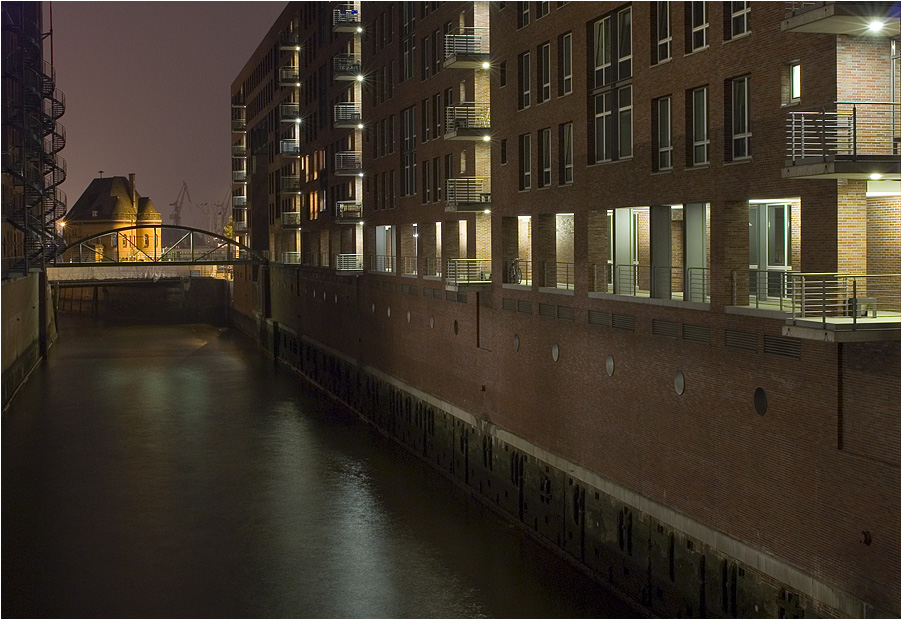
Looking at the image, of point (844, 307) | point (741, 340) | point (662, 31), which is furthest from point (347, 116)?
point (844, 307)

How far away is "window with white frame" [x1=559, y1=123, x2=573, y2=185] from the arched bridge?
39.0 metres

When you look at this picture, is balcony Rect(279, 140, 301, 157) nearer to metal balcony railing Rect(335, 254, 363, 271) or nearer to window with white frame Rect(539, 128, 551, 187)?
metal balcony railing Rect(335, 254, 363, 271)

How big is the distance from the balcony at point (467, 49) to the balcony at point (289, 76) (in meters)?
28.9

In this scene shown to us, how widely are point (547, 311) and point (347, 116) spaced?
72.5ft

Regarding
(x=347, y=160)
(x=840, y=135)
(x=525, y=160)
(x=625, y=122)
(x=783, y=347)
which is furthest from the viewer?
(x=347, y=160)

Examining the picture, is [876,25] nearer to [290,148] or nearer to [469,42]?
[469,42]

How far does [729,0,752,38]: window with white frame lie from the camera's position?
17500 mm

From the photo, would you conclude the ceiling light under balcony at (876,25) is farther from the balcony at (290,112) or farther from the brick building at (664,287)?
the balcony at (290,112)

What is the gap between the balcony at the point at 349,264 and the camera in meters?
43.4

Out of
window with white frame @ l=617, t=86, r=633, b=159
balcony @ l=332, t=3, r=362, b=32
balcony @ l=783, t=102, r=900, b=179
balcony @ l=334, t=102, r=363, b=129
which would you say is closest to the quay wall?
balcony @ l=783, t=102, r=900, b=179

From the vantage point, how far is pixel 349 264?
44.0 m

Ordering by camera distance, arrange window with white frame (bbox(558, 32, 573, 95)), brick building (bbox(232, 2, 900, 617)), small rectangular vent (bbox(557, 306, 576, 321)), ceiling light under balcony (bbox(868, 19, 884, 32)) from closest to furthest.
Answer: ceiling light under balcony (bbox(868, 19, 884, 32)), brick building (bbox(232, 2, 900, 617)), small rectangular vent (bbox(557, 306, 576, 321)), window with white frame (bbox(558, 32, 573, 95))

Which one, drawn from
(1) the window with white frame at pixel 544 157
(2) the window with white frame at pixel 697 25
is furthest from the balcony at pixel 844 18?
(1) the window with white frame at pixel 544 157

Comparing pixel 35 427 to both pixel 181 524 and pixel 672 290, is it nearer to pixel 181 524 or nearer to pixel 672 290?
pixel 181 524
